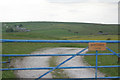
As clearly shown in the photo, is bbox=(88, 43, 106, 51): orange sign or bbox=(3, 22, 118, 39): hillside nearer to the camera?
bbox=(88, 43, 106, 51): orange sign

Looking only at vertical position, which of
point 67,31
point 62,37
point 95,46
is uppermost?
point 67,31

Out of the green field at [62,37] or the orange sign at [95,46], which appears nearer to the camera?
the orange sign at [95,46]

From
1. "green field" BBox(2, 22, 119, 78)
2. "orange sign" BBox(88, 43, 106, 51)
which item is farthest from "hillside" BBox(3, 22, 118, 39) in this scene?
"orange sign" BBox(88, 43, 106, 51)

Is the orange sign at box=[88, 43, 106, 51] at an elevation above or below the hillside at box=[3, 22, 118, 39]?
below

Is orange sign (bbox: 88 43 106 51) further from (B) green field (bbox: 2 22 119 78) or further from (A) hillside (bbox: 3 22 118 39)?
(A) hillside (bbox: 3 22 118 39)

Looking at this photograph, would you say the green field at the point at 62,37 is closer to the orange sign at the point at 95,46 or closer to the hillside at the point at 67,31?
the hillside at the point at 67,31

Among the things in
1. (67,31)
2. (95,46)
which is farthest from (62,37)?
(95,46)

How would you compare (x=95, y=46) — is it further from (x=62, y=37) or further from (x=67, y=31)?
(x=67, y=31)

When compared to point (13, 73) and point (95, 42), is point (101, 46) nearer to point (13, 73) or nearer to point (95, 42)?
point (95, 42)

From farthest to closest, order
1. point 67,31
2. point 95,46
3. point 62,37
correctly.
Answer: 1. point 67,31
2. point 62,37
3. point 95,46

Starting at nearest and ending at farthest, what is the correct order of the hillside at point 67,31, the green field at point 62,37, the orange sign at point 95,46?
1. the orange sign at point 95,46
2. the green field at point 62,37
3. the hillside at point 67,31

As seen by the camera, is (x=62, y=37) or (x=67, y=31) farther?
(x=67, y=31)

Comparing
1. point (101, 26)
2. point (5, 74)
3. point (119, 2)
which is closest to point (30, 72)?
point (5, 74)

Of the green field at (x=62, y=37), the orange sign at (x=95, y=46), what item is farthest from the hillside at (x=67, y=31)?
the orange sign at (x=95, y=46)
